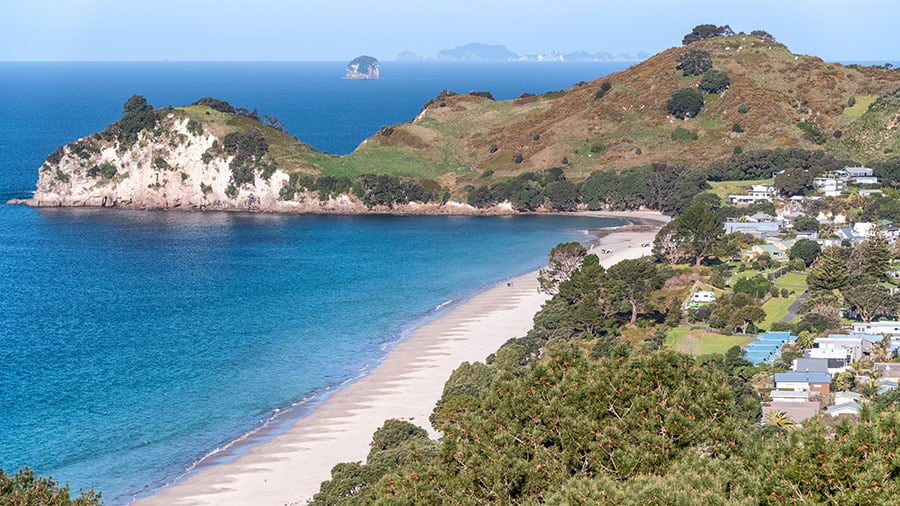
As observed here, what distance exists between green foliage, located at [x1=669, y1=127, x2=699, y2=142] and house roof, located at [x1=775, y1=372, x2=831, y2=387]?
103752 mm

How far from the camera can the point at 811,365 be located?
60.8 meters

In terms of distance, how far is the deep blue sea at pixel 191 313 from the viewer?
5916 centimetres

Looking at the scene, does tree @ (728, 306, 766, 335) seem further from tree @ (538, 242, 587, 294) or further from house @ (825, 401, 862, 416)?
house @ (825, 401, 862, 416)

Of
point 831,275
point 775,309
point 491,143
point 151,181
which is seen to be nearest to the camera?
point 775,309

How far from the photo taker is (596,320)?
76562 mm

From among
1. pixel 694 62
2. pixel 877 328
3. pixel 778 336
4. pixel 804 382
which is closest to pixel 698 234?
pixel 778 336

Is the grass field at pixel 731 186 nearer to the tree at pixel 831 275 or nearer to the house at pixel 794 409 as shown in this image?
the tree at pixel 831 275

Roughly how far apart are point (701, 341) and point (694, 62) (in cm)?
10946

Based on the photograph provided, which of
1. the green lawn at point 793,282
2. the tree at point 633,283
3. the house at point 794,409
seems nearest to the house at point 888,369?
the house at point 794,409

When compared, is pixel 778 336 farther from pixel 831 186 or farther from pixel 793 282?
pixel 831 186

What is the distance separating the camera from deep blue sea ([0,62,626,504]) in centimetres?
5916

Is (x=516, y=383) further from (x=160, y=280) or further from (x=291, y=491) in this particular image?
(x=160, y=280)

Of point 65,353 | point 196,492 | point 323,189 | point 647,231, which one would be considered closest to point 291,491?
point 196,492

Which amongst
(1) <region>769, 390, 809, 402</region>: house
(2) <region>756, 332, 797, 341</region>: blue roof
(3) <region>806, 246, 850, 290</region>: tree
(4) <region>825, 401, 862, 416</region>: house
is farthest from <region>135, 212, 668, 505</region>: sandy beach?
(3) <region>806, 246, 850, 290</region>: tree
